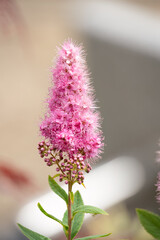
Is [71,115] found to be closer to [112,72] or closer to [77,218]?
[77,218]

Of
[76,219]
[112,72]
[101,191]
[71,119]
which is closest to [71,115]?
[71,119]

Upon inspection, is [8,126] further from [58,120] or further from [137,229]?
[58,120]

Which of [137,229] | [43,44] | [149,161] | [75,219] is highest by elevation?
[43,44]

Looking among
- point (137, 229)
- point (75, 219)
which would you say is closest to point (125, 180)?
point (137, 229)

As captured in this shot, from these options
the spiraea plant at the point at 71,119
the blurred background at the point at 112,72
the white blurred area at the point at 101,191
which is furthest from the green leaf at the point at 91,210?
the blurred background at the point at 112,72

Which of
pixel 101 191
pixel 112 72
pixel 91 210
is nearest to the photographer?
pixel 91 210
